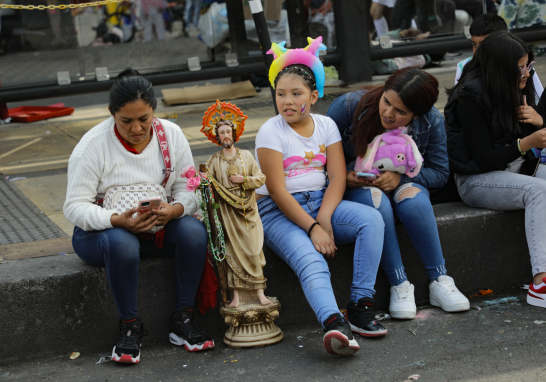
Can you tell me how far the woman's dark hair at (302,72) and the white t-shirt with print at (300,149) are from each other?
0.21m

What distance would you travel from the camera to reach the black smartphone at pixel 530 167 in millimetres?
3658

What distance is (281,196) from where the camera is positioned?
3.19 meters

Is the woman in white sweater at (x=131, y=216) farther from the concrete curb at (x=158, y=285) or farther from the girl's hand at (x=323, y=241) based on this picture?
the girl's hand at (x=323, y=241)

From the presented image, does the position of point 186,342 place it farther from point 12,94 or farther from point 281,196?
point 12,94

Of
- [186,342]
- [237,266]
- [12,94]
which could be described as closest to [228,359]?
[186,342]

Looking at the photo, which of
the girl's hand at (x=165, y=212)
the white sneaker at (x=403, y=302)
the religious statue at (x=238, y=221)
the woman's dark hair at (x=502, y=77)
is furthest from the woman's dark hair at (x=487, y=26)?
the girl's hand at (x=165, y=212)

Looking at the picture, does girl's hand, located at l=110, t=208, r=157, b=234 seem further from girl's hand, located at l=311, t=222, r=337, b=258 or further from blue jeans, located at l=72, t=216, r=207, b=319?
girl's hand, located at l=311, t=222, r=337, b=258

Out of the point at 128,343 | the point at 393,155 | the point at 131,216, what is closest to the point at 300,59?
the point at 393,155

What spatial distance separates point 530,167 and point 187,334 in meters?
2.13

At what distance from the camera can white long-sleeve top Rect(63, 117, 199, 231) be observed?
9.59 feet

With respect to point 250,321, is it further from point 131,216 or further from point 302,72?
point 302,72

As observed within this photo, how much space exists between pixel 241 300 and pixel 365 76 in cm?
468

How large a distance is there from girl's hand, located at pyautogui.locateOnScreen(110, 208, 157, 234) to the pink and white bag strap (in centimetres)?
29

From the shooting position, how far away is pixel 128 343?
9.65ft
